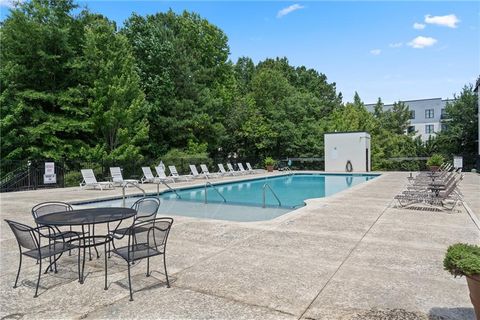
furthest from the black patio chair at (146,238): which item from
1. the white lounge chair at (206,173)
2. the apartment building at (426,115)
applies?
the apartment building at (426,115)

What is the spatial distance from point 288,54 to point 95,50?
31528 mm

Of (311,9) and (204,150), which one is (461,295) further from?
(204,150)

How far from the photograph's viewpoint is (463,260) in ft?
8.38

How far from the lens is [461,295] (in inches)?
137

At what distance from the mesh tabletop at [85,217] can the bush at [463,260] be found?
10.9 feet

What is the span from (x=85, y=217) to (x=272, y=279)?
7.55 feet

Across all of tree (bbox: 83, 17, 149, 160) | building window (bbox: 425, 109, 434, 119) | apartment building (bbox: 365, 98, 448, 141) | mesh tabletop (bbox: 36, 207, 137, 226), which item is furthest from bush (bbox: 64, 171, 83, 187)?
building window (bbox: 425, 109, 434, 119)

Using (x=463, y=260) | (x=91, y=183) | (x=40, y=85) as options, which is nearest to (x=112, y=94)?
(x=40, y=85)

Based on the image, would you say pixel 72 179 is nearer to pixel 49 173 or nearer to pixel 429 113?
pixel 49 173

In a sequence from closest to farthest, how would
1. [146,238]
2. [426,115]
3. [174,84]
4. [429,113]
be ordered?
[146,238] < [174,84] < [429,113] < [426,115]

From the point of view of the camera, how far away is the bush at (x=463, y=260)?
98.7 inches

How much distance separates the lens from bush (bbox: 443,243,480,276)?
2.51m

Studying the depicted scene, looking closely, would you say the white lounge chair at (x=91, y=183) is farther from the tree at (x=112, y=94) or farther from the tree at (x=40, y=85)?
the tree at (x=112, y=94)

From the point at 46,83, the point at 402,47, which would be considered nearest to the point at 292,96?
the point at 402,47
